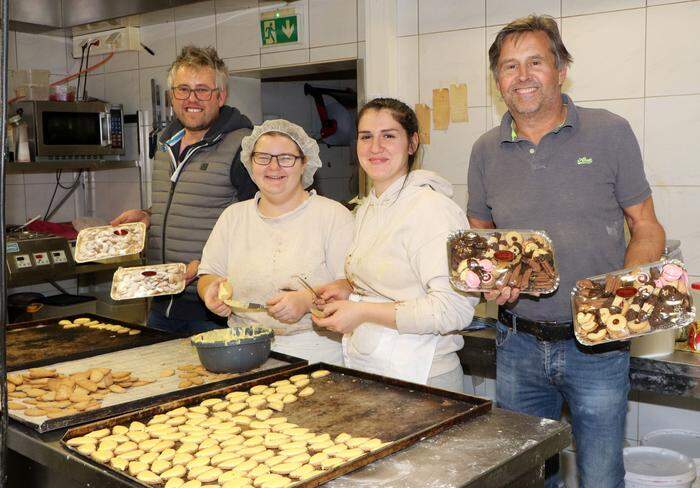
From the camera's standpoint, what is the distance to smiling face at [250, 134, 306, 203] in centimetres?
233

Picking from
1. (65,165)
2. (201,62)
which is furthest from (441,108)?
(65,165)

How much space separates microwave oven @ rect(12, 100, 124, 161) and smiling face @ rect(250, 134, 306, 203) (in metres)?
2.55

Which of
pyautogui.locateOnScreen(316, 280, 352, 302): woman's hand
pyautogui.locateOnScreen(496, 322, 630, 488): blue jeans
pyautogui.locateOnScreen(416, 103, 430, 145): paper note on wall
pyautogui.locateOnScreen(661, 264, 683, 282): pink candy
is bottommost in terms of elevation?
pyautogui.locateOnScreen(496, 322, 630, 488): blue jeans

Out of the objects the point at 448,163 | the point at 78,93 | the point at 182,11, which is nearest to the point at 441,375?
the point at 448,163

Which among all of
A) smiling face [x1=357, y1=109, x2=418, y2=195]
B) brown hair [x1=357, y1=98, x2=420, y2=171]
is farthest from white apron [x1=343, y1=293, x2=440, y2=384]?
brown hair [x1=357, y1=98, x2=420, y2=171]

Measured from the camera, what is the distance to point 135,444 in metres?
1.57

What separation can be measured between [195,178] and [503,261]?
50.5 inches

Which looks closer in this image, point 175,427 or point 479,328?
point 175,427

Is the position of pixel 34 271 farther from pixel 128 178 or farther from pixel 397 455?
pixel 397 455

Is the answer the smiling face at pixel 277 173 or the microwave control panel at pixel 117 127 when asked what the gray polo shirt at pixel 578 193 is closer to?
the smiling face at pixel 277 173

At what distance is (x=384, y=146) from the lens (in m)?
2.12

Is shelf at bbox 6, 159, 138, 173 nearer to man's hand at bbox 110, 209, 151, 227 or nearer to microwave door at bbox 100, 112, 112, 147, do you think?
microwave door at bbox 100, 112, 112, 147

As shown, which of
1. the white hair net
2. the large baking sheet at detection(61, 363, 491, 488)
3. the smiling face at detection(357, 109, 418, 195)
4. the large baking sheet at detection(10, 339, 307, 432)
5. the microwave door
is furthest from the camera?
the microwave door

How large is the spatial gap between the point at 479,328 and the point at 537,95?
1163 mm
